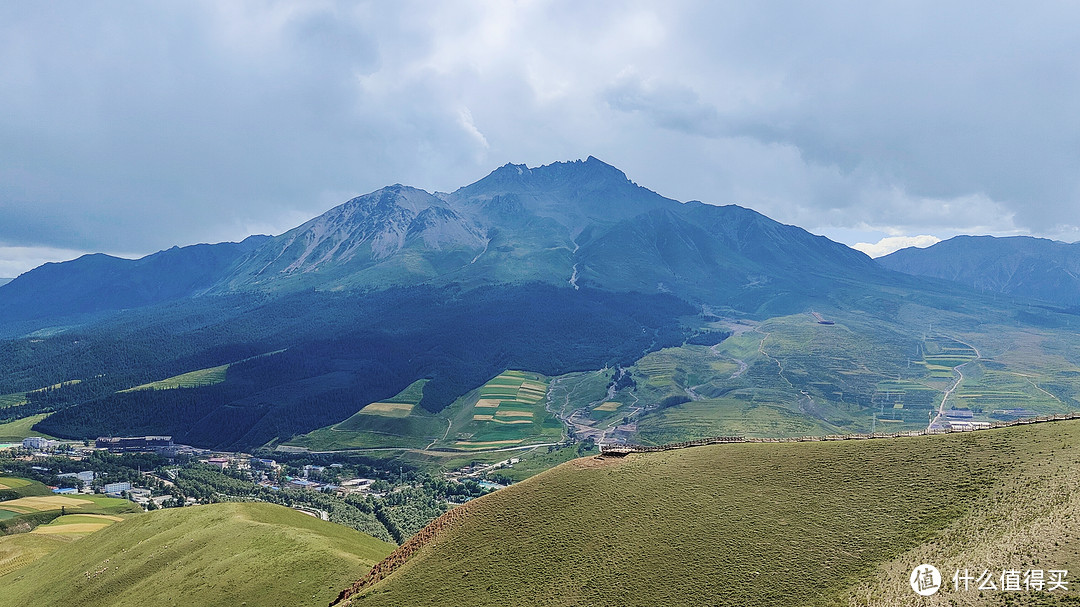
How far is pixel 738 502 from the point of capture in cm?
5894

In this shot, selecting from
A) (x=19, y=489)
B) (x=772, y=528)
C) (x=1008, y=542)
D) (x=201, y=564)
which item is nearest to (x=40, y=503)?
(x=19, y=489)

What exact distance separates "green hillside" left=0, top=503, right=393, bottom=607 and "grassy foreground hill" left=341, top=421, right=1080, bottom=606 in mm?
17971

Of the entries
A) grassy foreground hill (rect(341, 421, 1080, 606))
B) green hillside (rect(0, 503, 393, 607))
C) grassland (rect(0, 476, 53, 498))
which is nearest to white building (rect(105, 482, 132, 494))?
grassland (rect(0, 476, 53, 498))

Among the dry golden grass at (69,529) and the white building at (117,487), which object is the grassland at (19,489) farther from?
the dry golden grass at (69,529)

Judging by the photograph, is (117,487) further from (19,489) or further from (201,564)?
(201,564)

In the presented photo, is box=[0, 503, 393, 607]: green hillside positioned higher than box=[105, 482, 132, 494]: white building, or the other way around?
box=[0, 503, 393, 607]: green hillside

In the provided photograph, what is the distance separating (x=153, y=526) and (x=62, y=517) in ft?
245

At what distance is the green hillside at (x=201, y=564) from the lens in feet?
236

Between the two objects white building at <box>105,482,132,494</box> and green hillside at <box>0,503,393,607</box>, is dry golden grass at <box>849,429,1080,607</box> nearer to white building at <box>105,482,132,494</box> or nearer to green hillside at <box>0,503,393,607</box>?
green hillside at <box>0,503,393,607</box>

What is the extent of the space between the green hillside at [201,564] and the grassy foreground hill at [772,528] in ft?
59.0

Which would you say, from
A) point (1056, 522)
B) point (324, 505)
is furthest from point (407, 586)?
point (324, 505)

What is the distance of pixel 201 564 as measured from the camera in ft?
265

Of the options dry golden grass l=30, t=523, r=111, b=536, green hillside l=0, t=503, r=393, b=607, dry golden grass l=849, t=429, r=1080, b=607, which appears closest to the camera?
dry golden grass l=849, t=429, r=1080, b=607

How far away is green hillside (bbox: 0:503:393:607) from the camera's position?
71.9 m
